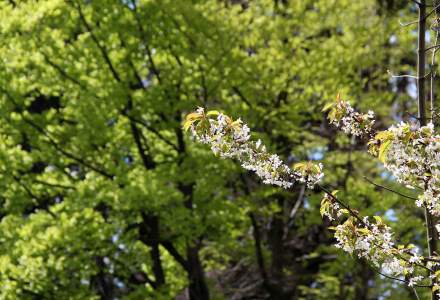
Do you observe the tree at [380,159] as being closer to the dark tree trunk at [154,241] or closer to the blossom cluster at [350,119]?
the blossom cluster at [350,119]

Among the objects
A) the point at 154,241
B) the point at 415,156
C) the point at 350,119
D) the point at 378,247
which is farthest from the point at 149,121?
the point at 415,156

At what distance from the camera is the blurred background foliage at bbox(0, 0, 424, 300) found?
10.9m

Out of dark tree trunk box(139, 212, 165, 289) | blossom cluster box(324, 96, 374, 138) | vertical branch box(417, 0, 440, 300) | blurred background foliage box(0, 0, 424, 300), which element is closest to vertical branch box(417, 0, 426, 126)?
vertical branch box(417, 0, 440, 300)

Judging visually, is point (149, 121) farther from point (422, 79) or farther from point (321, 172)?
point (422, 79)

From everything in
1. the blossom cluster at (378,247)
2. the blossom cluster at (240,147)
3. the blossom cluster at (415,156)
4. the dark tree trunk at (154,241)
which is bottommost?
the blossom cluster at (378,247)

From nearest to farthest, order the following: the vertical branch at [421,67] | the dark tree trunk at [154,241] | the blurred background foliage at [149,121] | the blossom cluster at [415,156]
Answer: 1. the blossom cluster at [415,156]
2. the vertical branch at [421,67]
3. the blurred background foliage at [149,121]
4. the dark tree trunk at [154,241]

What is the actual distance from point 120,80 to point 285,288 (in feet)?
20.7

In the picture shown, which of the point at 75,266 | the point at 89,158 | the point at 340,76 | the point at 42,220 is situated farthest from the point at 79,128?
the point at 340,76

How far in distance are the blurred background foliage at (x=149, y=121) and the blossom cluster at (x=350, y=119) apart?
593cm

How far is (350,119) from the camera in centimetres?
429

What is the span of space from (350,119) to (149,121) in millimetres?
8438

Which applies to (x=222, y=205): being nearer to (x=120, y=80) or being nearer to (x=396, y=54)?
(x=120, y=80)

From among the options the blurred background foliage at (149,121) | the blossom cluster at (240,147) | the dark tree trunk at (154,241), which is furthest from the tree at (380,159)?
the dark tree trunk at (154,241)

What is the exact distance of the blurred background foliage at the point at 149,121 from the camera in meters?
10.9
